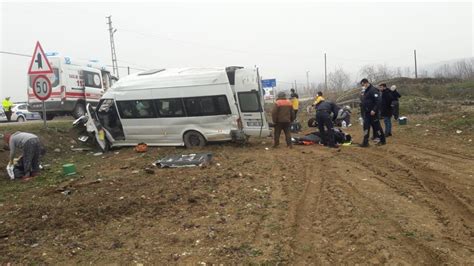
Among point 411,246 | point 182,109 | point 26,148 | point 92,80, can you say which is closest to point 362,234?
point 411,246

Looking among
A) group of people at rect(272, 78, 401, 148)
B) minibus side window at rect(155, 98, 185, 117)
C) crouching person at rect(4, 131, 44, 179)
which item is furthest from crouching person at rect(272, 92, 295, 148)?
crouching person at rect(4, 131, 44, 179)

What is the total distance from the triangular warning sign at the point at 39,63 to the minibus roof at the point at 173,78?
3183 mm

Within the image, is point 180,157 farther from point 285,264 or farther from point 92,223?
point 285,264

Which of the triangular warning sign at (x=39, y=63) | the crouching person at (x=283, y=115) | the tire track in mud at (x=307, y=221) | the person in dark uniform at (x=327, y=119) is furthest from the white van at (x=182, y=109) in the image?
the tire track in mud at (x=307, y=221)

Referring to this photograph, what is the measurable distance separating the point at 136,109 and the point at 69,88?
4.87 m

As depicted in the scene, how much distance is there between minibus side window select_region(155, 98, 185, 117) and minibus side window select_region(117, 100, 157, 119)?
0.75ft

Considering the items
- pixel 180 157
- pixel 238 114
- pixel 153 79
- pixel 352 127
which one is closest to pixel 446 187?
pixel 180 157

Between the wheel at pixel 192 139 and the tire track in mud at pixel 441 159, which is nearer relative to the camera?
the tire track in mud at pixel 441 159

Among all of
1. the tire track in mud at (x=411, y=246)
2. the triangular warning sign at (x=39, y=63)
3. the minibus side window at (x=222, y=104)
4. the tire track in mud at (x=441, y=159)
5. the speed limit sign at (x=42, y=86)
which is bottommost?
the tire track in mud at (x=411, y=246)

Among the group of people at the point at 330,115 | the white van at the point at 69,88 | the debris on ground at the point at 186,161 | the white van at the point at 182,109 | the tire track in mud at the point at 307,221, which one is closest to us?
the tire track in mud at the point at 307,221

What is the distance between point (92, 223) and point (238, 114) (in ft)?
23.5

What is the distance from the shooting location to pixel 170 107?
13.0 m

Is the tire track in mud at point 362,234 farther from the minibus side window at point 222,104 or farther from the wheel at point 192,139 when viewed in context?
the wheel at point 192,139

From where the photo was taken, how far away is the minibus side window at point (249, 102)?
12.8 meters
